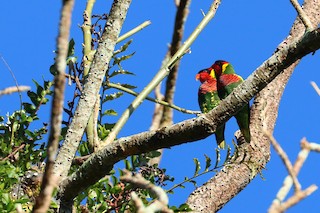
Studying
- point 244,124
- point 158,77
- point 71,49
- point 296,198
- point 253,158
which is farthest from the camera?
point 244,124

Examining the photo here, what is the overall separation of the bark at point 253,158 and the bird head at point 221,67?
1.01 m

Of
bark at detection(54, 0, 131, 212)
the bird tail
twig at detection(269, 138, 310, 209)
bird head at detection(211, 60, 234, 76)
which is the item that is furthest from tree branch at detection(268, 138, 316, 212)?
bird head at detection(211, 60, 234, 76)

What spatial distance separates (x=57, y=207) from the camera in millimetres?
2453

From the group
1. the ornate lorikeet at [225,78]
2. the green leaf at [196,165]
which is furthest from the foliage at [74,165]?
the ornate lorikeet at [225,78]

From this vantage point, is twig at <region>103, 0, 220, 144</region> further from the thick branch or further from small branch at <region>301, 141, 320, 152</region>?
small branch at <region>301, 141, 320, 152</region>

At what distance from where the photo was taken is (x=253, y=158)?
389 centimetres

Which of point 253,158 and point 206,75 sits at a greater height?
point 206,75

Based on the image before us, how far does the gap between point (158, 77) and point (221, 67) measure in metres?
2.68

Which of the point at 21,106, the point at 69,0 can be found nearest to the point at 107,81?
the point at 21,106

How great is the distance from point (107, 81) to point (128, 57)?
0.54 ft

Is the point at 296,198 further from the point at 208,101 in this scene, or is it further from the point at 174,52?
the point at 208,101

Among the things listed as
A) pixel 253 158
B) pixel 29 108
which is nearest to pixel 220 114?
pixel 29 108

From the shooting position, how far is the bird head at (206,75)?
554cm

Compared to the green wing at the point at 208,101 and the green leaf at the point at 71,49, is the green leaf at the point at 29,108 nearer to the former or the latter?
the green leaf at the point at 71,49
